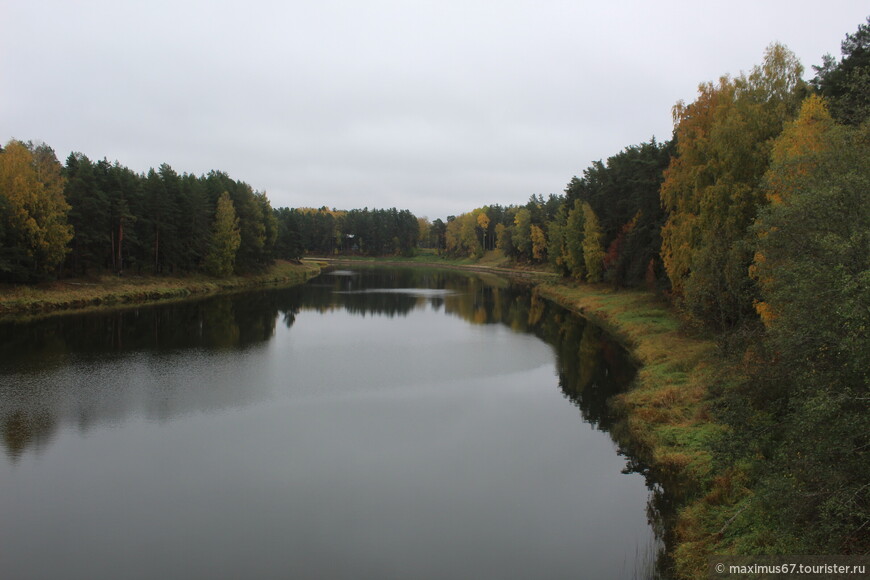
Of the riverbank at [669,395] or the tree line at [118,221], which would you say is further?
the tree line at [118,221]

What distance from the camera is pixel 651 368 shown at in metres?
22.6

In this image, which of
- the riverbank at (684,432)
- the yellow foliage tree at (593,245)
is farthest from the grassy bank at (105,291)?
the riverbank at (684,432)

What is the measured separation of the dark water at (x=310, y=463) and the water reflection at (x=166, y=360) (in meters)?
0.15

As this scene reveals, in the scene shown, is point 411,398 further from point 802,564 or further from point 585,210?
point 585,210

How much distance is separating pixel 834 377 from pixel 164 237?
57443mm

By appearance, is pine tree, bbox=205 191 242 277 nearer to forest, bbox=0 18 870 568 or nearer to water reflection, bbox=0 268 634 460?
forest, bbox=0 18 870 568

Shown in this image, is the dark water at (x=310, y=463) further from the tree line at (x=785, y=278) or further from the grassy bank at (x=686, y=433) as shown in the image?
the tree line at (x=785, y=278)

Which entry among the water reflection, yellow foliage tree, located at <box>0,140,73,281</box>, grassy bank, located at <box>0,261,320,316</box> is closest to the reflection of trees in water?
the water reflection

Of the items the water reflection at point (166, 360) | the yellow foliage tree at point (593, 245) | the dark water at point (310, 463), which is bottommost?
the dark water at point (310, 463)

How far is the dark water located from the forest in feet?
11.4

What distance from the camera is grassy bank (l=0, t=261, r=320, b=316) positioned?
38719 mm

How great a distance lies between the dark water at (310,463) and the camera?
10.4m

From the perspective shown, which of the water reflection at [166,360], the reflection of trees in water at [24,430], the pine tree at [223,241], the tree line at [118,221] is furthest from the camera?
the pine tree at [223,241]

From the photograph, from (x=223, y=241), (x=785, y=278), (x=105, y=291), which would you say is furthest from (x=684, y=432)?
(x=223, y=241)
